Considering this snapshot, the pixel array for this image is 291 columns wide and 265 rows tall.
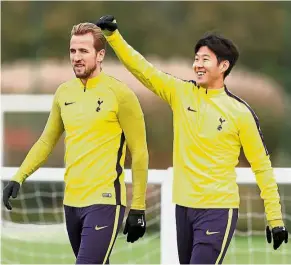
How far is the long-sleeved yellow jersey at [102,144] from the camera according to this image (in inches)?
216

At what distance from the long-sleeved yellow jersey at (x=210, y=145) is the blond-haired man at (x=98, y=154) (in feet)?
0.63

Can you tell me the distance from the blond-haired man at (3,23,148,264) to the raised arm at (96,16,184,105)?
14cm

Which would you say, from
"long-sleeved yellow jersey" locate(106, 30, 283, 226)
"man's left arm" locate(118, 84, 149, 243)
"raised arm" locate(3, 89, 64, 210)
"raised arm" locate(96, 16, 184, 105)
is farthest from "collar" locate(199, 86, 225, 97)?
"raised arm" locate(3, 89, 64, 210)

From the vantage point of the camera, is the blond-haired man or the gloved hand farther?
the blond-haired man

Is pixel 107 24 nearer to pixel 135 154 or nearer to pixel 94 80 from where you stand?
pixel 94 80

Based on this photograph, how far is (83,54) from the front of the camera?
5.52 m

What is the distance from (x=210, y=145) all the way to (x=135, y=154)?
0.41 metres

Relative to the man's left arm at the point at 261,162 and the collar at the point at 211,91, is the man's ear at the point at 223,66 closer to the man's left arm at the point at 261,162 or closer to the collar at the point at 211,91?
the collar at the point at 211,91

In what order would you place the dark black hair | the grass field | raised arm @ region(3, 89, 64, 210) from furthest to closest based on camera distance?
the grass field → raised arm @ region(3, 89, 64, 210) → the dark black hair

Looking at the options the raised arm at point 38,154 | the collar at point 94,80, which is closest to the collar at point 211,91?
the collar at point 94,80

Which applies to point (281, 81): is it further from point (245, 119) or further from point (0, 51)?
point (245, 119)

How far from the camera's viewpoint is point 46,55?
11.4m

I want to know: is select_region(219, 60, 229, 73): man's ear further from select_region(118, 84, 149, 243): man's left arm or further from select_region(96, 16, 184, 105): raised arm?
select_region(118, 84, 149, 243): man's left arm

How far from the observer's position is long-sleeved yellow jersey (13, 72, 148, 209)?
5496 mm
